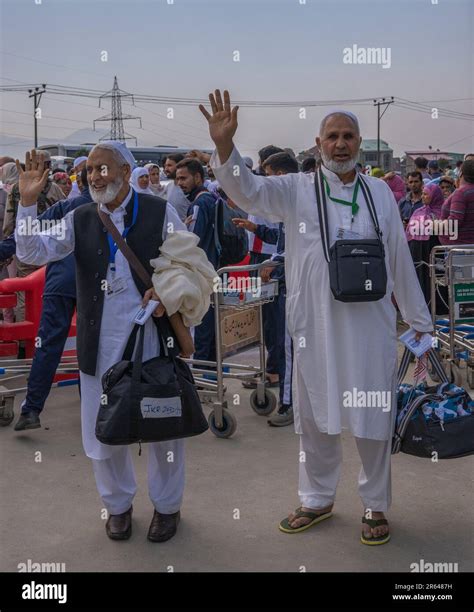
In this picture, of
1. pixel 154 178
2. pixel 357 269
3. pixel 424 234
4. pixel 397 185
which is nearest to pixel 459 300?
pixel 424 234

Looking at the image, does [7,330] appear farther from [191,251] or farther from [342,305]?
[342,305]

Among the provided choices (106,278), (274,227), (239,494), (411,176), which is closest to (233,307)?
(274,227)

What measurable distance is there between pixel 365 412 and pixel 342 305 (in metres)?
0.54

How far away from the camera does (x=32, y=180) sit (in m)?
4.09

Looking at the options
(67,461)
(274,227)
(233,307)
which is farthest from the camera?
(274,227)

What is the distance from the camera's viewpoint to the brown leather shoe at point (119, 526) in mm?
4285

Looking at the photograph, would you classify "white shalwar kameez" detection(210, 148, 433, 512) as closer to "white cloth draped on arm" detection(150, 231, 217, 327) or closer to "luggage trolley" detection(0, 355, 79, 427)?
"white cloth draped on arm" detection(150, 231, 217, 327)

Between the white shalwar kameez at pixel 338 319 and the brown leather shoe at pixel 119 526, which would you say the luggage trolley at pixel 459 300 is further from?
the brown leather shoe at pixel 119 526

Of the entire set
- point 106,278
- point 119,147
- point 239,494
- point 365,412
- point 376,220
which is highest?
point 119,147

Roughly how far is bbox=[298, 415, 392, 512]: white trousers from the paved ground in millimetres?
173

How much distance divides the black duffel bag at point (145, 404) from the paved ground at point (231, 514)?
634 millimetres

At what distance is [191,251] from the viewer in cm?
423

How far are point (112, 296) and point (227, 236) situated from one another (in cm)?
291
